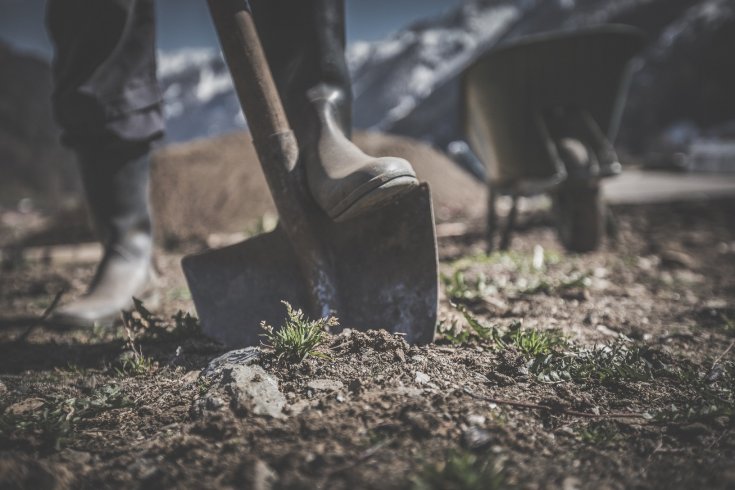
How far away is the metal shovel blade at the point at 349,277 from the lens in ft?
4.09

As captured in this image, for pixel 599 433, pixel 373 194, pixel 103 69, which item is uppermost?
pixel 103 69

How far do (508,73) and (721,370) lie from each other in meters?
2.04

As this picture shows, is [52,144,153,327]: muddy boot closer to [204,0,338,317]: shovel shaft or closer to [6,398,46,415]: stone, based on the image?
[6,398,46,415]: stone

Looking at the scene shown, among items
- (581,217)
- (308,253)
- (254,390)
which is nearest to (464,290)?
(308,253)

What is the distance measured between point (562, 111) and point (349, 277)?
2.11 meters

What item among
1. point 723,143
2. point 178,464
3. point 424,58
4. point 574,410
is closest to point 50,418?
point 178,464

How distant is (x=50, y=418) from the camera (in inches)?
36.5

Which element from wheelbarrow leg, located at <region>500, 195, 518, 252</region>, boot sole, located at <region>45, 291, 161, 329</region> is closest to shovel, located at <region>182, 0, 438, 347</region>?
boot sole, located at <region>45, 291, 161, 329</region>

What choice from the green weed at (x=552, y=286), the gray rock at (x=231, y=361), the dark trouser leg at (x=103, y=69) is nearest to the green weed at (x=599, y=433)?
the gray rock at (x=231, y=361)

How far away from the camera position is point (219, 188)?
4578mm

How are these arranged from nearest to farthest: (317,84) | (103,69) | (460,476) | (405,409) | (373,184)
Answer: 1. (460,476)
2. (405,409)
3. (373,184)
4. (317,84)
5. (103,69)

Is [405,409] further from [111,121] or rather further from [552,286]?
[111,121]

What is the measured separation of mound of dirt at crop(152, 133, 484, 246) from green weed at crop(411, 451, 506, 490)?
3.49 metres

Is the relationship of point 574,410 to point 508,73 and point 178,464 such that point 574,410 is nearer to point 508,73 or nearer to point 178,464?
point 178,464
